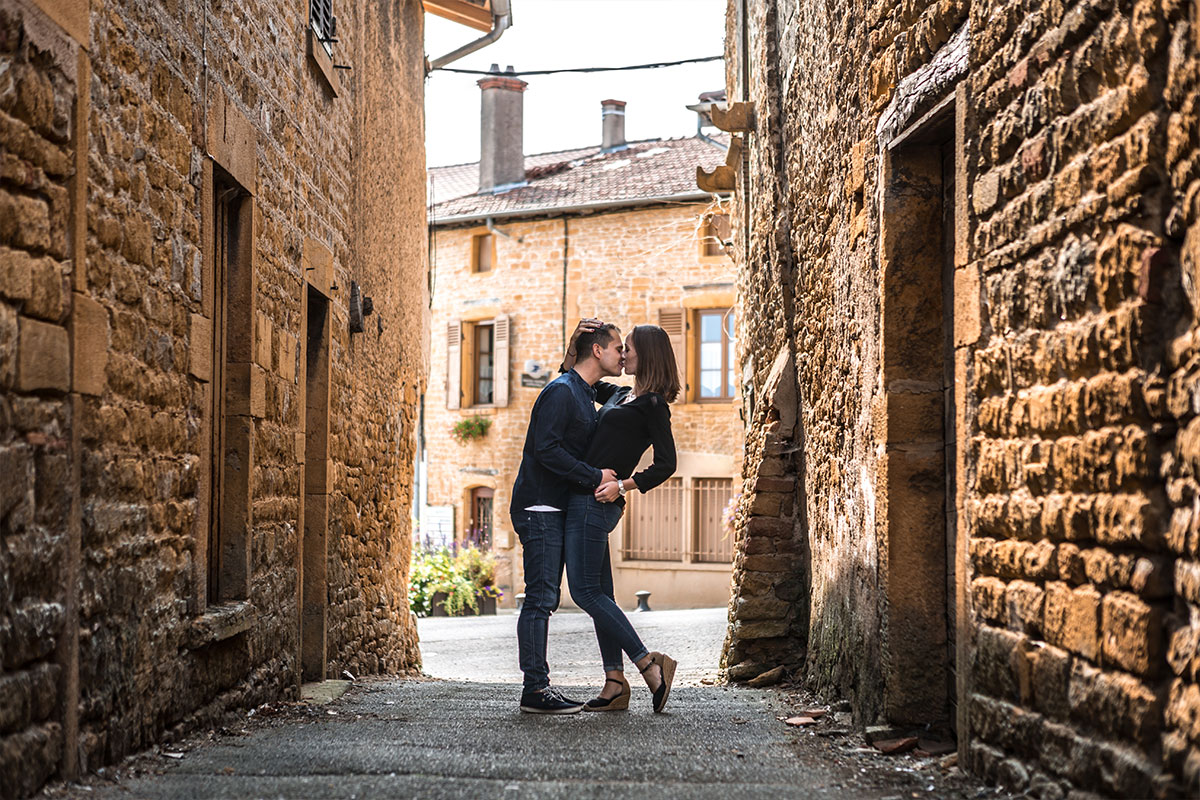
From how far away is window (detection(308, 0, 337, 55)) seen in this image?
6.86m

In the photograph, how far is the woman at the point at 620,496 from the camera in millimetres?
5418

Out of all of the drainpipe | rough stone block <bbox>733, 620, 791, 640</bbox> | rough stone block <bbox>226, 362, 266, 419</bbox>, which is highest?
the drainpipe

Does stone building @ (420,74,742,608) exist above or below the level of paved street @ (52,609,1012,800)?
above

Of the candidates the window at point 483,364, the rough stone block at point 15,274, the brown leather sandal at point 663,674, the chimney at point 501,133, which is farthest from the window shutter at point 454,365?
the rough stone block at point 15,274

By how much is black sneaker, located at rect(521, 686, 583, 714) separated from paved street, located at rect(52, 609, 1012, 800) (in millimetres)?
→ 78

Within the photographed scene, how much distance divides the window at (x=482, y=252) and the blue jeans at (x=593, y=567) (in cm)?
1824

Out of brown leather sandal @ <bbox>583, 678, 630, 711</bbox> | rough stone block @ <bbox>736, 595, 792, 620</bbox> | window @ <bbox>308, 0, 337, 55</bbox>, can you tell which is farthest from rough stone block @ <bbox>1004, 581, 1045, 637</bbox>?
window @ <bbox>308, 0, 337, 55</bbox>

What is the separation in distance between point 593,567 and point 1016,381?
7.96ft

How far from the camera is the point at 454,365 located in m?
23.7

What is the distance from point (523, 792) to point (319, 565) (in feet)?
12.2

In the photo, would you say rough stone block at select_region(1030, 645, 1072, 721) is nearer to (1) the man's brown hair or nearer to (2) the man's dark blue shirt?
(2) the man's dark blue shirt

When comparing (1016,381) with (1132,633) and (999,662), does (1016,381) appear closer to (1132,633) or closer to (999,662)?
(999,662)

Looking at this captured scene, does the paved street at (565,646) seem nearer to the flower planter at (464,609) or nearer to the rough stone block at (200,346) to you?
the flower planter at (464,609)

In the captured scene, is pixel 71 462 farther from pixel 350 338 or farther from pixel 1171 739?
pixel 350 338
